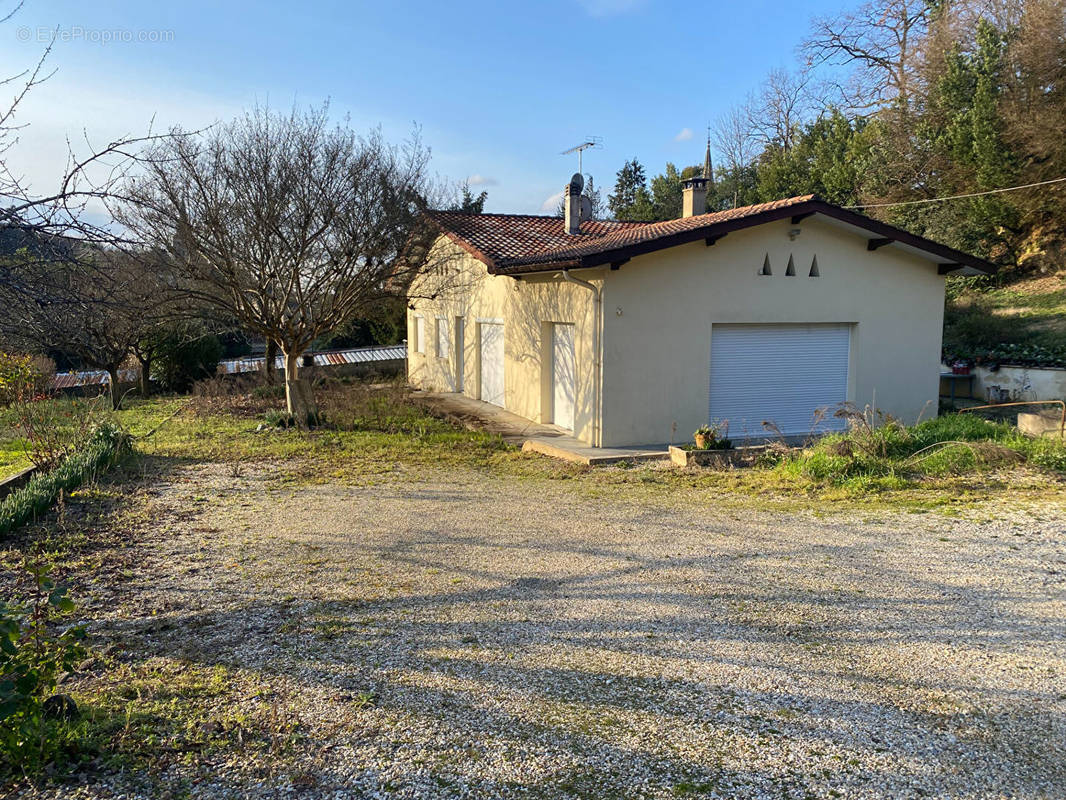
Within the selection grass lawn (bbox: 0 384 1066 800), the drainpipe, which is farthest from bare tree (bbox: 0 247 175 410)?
the drainpipe

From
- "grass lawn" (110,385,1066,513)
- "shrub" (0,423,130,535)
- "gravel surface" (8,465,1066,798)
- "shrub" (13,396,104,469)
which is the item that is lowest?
"gravel surface" (8,465,1066,798)

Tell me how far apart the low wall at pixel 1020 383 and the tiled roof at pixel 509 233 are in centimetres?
909

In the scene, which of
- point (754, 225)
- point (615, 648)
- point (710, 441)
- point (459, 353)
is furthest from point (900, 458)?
point (459, 353)

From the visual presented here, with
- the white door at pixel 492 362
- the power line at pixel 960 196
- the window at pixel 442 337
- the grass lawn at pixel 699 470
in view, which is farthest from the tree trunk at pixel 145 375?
the power line at pixel 960 196

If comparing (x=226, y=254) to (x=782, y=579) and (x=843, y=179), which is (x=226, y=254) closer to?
(x=782, y=579)

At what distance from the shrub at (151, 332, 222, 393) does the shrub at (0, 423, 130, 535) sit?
10.6 m

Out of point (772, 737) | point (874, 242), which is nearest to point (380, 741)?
point (772, 737)

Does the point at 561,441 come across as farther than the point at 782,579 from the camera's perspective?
Yes

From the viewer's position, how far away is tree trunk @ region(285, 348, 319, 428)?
1416 centimetres

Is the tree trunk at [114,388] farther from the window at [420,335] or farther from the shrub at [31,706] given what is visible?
the shrub at [31,706]

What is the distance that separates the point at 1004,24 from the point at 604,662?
1153 inches

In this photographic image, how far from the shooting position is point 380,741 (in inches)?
142

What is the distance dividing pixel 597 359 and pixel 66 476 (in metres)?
7.56

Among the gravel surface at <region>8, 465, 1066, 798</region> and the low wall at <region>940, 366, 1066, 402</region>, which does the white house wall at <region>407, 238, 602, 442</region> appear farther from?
the low wall at <region>940, 366, 1066, 402</region>
